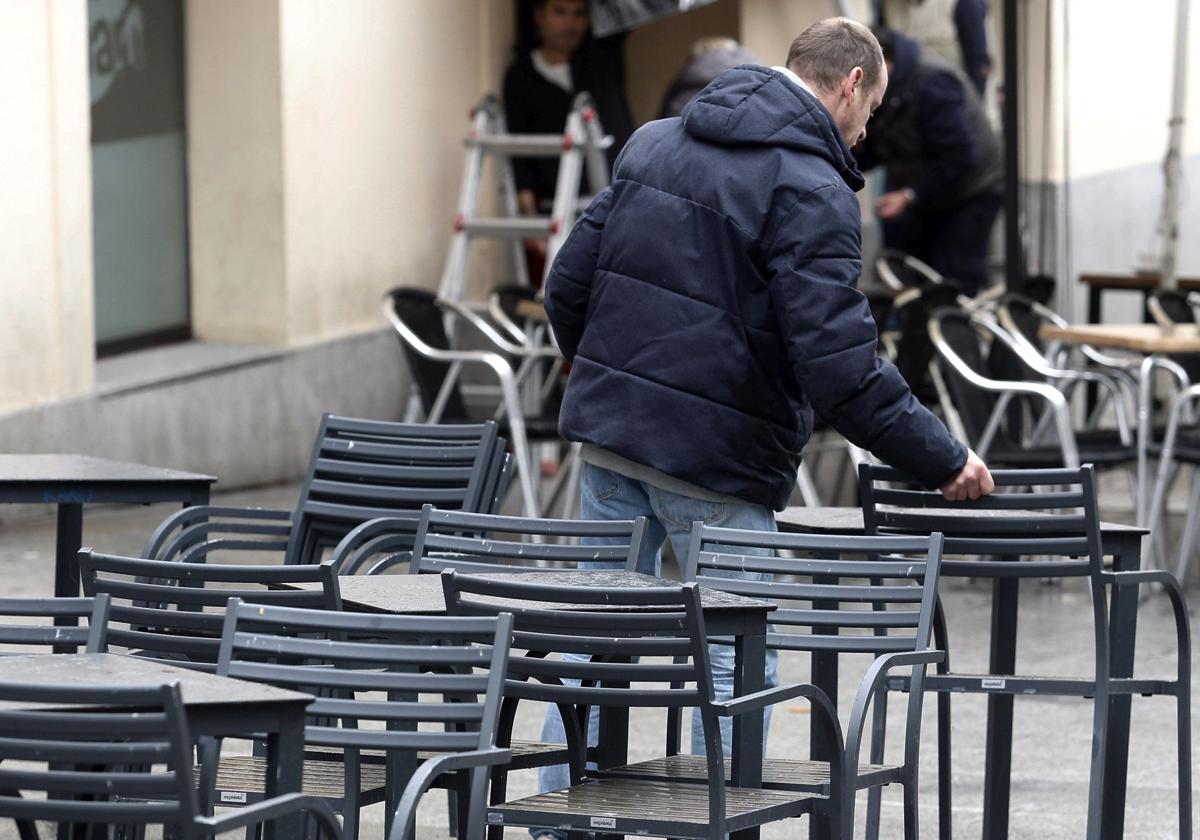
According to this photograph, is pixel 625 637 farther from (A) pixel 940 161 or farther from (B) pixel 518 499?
(A) pixel 940 161

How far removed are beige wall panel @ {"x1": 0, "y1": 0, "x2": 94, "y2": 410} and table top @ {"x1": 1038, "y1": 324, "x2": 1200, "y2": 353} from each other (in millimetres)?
4019

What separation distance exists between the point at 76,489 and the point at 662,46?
30.2 ft

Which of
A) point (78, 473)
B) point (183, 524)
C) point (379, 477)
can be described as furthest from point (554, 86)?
→ point (78, 473)

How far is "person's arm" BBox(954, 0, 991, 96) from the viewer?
48.3 ft

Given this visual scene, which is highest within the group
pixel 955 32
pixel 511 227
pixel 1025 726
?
pixel 955 32

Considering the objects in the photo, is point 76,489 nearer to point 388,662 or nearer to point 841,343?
point 841,343

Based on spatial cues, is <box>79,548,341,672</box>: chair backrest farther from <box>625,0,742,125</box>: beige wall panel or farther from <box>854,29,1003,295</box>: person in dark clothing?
<box>625,0,742,125</box>: beige wall panel

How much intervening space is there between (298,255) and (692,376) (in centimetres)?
666

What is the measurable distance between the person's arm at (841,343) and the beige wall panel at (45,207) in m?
5.28

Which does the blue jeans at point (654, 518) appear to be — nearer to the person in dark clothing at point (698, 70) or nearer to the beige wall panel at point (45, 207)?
the beige wall panel at point (45, 207)

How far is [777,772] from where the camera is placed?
4305 mm

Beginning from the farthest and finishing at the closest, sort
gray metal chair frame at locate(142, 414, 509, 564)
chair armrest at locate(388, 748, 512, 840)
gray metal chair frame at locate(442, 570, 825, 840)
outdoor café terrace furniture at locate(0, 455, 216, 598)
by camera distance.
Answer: gray metal chair frame at locate(142, 414, 509, 564) → outdoor café terrace furniture at locate(0, 455, 216, 598) → gray metal chair frame at locate(442, 570, 825, 840) → chair armrest at locate(388, 748, 512, 840)

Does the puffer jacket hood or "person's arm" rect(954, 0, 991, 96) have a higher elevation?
"person's arm" rect(954, 0, 991, 96)

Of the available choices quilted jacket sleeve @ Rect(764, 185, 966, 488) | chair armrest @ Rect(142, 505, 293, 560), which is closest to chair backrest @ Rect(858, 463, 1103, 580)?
quilted jacket sleeve @ Rect(764, 185, 966, 488)
